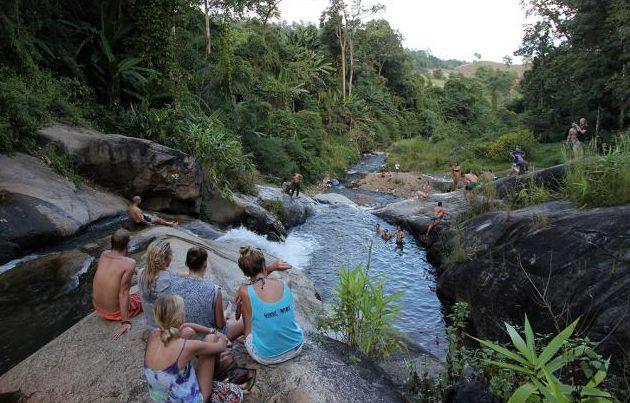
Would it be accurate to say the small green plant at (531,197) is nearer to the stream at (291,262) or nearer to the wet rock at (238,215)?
the stream at (291,262)

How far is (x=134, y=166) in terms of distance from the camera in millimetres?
10688

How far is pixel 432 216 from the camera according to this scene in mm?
15039

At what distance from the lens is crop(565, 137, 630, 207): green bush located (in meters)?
7.13

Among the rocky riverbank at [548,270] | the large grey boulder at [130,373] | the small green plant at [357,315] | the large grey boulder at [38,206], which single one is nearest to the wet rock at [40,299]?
the large grey boulder at [38,206]

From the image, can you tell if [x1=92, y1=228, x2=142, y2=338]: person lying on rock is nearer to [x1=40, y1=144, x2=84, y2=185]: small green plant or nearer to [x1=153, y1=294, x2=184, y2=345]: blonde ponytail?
[x1=153, y1=294, x2=184, y2=345]: blonde ponytail

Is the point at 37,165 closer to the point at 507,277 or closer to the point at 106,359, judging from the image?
the point at 106,359

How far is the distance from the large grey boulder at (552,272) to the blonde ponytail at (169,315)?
397cm

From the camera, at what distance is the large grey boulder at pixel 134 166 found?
1017 centimetres

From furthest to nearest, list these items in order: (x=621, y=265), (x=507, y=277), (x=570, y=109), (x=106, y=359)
→ (x=570, y=109) → (x=507, y=277) → (x=621, y=265) → (x=106, y=359)

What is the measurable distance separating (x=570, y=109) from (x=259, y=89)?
17.0m

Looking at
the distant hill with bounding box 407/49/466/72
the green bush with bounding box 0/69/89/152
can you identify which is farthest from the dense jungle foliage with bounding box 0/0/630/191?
the distant hill with bounding box 407/49/466/72

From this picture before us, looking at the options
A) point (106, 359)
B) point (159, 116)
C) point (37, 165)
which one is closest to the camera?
point (106, 359)

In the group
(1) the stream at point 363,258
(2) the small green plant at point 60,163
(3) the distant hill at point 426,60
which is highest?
(3) the distant hill at point 426,60

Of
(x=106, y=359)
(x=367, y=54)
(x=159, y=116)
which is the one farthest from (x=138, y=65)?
(x=367, y=54)
